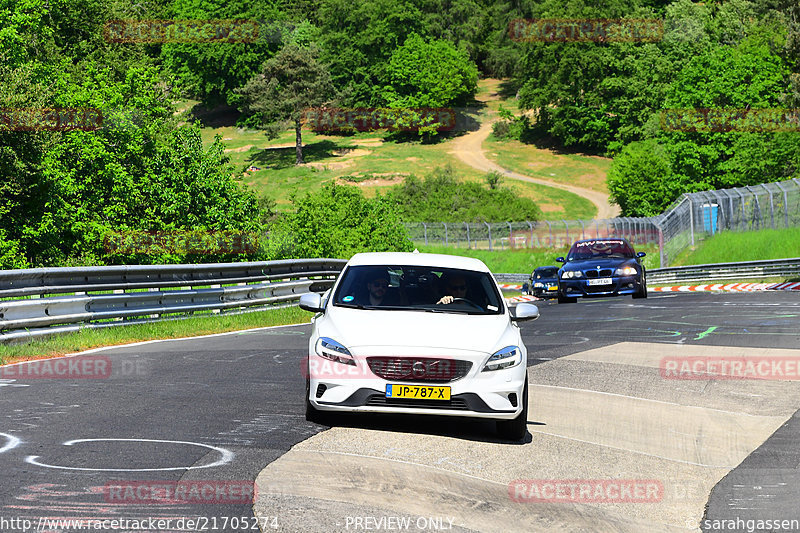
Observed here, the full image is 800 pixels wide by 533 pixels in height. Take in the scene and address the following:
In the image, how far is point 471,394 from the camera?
8.01 m

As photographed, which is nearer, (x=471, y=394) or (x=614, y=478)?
(x=614, y=478)

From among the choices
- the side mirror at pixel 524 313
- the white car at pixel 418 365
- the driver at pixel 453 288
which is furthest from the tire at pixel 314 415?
the side mirror at pixel 524 313

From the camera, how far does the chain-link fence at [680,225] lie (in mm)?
43094

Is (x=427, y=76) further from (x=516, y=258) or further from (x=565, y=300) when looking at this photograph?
(x=565, y=300)

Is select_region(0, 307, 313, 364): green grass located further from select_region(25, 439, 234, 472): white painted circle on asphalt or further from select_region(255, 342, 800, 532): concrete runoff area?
select_region(255, 342, 800, 532): concrete runoff area

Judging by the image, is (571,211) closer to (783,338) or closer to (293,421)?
(783,338)

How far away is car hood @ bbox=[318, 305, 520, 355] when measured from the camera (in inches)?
317

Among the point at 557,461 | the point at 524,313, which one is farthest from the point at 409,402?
the point at 524,313

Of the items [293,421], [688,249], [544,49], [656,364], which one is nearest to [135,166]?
[688,249]

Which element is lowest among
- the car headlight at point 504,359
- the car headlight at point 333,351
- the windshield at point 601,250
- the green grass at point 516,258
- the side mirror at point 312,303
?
the green grass at point 516,258

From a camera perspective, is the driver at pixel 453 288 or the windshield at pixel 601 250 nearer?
the driver at pixel 453 288

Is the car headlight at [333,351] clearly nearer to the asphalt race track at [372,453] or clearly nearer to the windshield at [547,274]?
the asphalt race track at [372,453]

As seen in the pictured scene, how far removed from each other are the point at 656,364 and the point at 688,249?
120ft

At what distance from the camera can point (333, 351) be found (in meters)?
8.18
